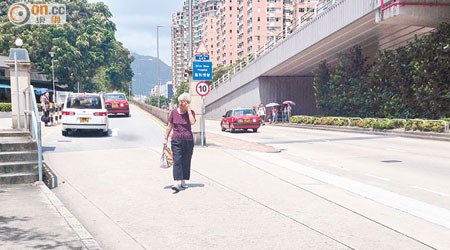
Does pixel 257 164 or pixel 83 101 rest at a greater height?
pixel 83 101

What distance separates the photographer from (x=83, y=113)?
17953 millimetres

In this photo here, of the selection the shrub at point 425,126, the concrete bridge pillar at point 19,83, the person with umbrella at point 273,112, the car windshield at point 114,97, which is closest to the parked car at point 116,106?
the car windshield at point 114,97

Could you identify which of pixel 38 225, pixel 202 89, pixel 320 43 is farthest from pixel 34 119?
pixel 320 43

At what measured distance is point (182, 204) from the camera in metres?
7.04

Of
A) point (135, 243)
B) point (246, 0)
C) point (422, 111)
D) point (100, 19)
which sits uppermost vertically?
point (246, 0)

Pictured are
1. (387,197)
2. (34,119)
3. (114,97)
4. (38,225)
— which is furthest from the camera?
(114,97)

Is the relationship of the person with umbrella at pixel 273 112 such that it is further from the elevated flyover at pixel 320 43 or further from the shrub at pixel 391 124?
the shrub at pixel 391 124

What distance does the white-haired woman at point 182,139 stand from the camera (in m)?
7.90

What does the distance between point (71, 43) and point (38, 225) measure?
5585cm

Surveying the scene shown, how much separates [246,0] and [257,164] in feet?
365

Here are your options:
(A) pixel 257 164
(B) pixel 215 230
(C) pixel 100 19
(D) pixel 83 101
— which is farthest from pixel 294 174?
(C) pixel 100 19

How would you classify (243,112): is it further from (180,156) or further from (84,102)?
(180,156)

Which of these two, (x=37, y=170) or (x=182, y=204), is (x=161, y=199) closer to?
(x=182, y=204)

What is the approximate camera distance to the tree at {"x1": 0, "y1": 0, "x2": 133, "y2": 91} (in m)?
53.6
